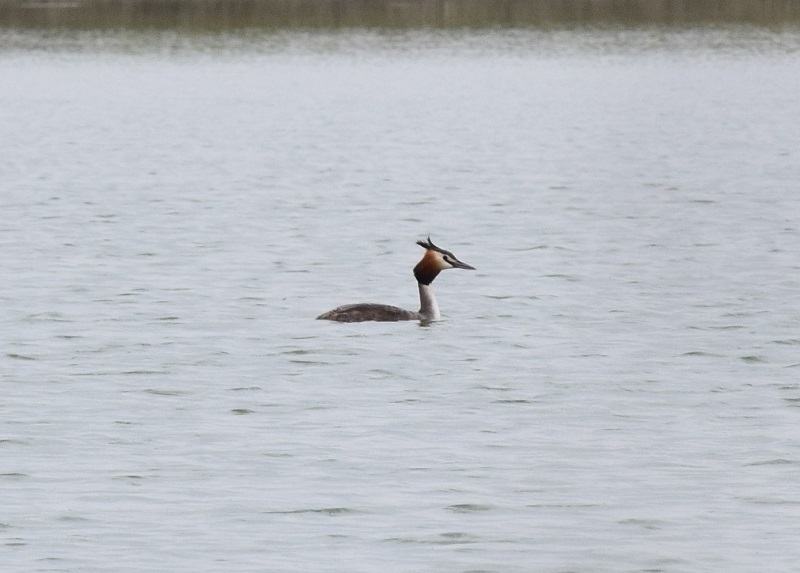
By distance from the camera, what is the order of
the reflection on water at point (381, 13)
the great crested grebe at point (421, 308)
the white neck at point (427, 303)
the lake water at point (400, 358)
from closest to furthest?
the lake water at point (400, 358) → the great crested grebe at point (421, 308) → the white neck at point (427, 303) → the reflection on water at point (381, 13)

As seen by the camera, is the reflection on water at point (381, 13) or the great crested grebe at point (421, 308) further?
the reflection on water at point (381, 13)

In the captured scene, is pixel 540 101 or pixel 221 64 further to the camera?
pixel 221 64

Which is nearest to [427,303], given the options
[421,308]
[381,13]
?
[421,308]

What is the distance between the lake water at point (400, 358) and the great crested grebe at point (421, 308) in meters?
0.19

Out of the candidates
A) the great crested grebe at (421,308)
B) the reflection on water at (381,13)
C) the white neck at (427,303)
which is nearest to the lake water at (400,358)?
the great crested grebe at (421,308)

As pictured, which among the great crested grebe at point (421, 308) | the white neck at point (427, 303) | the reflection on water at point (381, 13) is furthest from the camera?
the reflection on water at point (381, 13)

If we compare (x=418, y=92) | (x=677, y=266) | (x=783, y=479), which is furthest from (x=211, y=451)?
(x=418, y=92)

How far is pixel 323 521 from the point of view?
12281 millimetres

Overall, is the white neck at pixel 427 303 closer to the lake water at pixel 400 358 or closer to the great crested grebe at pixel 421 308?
the great crested grebe at pixel 421 308

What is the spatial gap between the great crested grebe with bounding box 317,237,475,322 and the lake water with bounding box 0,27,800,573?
0.19 metres

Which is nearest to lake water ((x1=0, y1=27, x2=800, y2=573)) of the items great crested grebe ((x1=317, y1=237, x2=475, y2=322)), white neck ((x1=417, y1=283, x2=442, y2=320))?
great crested grebe ((x1=317, y1=237, x2=475, y2=322))

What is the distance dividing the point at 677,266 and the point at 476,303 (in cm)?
424

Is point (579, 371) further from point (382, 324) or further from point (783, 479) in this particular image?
point (783, 479)

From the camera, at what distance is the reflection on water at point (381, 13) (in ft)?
391
